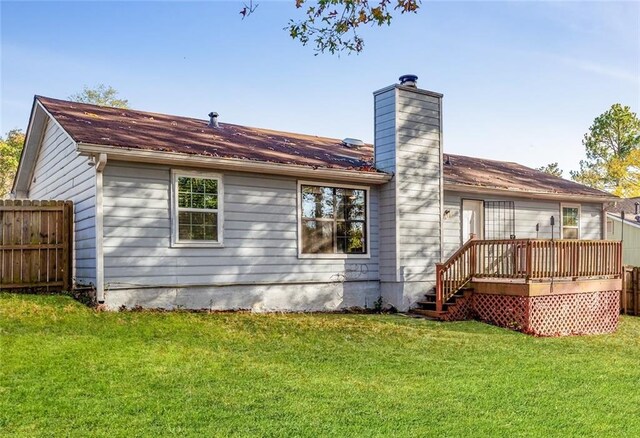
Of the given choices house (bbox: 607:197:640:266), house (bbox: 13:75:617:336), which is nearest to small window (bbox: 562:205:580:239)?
house (bbox: 13:75:617:336)

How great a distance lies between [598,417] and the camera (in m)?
4.79

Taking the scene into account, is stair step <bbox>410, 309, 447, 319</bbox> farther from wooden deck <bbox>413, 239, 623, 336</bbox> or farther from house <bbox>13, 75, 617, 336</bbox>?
house <bbox>13, 75, 617, 336</bbox>

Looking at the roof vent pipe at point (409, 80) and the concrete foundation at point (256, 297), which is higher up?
the roof vent pipe at point (409, 80)

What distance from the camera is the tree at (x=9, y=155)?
3186 cm

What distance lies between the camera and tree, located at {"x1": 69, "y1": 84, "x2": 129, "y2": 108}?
3766cm

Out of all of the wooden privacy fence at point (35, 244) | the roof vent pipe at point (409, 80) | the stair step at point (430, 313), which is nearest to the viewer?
the wooden privacy fence at point (35, 244)

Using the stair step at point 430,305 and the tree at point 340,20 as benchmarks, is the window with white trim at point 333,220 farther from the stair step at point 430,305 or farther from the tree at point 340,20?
the tree at point 340,20

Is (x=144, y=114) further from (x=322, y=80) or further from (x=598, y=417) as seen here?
(x=598, y=417)

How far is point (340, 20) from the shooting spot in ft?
21.3

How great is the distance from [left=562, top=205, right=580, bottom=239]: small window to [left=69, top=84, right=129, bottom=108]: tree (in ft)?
100

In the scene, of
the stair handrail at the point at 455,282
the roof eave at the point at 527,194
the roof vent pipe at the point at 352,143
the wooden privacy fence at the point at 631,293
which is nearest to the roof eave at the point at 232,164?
the stair handrail at the point at 455,282

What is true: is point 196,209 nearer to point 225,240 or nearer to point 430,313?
point 225,240

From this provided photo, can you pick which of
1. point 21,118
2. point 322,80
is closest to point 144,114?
point 322,80

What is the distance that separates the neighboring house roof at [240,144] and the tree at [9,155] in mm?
23570
